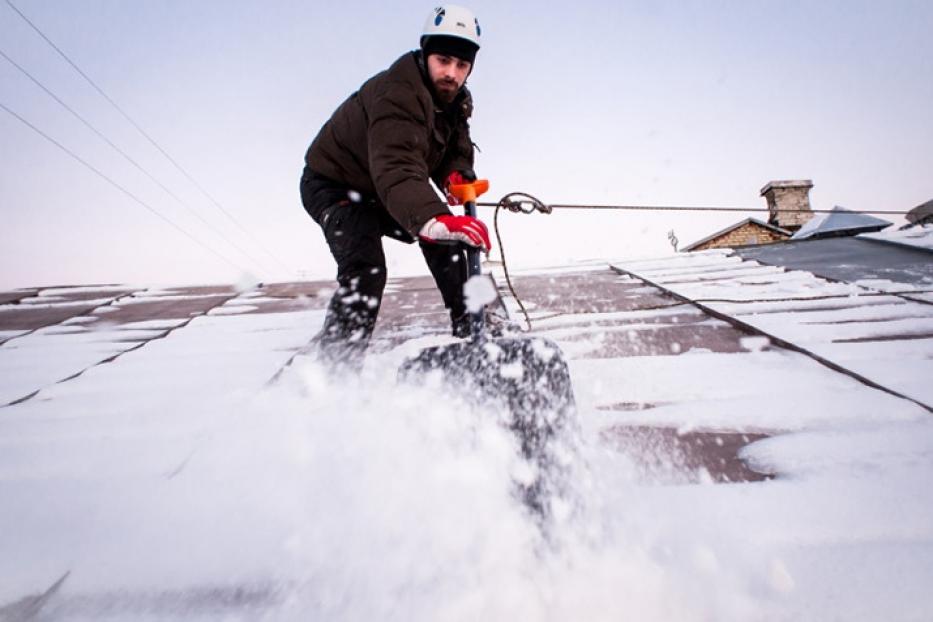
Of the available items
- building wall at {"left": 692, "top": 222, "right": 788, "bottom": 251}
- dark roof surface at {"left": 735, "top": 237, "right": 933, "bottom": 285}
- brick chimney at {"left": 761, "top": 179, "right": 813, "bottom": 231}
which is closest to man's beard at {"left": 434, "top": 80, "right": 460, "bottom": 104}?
dark roof surface at {"left": 735, "top": 237, "right": 933, "bottom": 285}

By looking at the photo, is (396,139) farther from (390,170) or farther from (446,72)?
(446,72)

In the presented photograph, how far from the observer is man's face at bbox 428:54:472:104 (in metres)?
1.62

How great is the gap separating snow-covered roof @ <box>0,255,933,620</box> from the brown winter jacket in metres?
0.57

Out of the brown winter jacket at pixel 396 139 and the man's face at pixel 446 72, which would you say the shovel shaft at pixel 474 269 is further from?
the man's face at pixel 446 72

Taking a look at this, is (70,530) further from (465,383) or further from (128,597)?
(465,383)

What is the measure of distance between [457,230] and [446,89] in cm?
82

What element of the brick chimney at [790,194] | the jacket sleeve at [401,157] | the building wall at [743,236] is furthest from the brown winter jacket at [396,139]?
the building wall at [743,236]

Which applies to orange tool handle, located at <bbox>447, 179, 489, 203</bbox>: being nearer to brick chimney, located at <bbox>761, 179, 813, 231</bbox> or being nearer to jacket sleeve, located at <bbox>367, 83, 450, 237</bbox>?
jacket sleeve, located at <bbox>367, 83, 450, 237</bbox>

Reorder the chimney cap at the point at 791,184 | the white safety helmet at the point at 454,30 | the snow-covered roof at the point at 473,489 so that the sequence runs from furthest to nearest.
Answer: the chimney cap at the point at 791,184 → the white safety helmet at the point at 454,30 → the snow-covered roof at the point at 473,489

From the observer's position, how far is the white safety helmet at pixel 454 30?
158 cm

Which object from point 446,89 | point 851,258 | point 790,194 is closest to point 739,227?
point 790,194

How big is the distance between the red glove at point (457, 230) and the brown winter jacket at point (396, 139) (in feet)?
0.12

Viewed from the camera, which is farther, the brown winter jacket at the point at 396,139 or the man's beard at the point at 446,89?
the man's beard at the point at 446,89

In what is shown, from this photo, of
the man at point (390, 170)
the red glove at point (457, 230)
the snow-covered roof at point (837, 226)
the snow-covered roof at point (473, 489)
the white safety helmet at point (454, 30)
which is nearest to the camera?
the snow-covered roof at point (473, 489)
